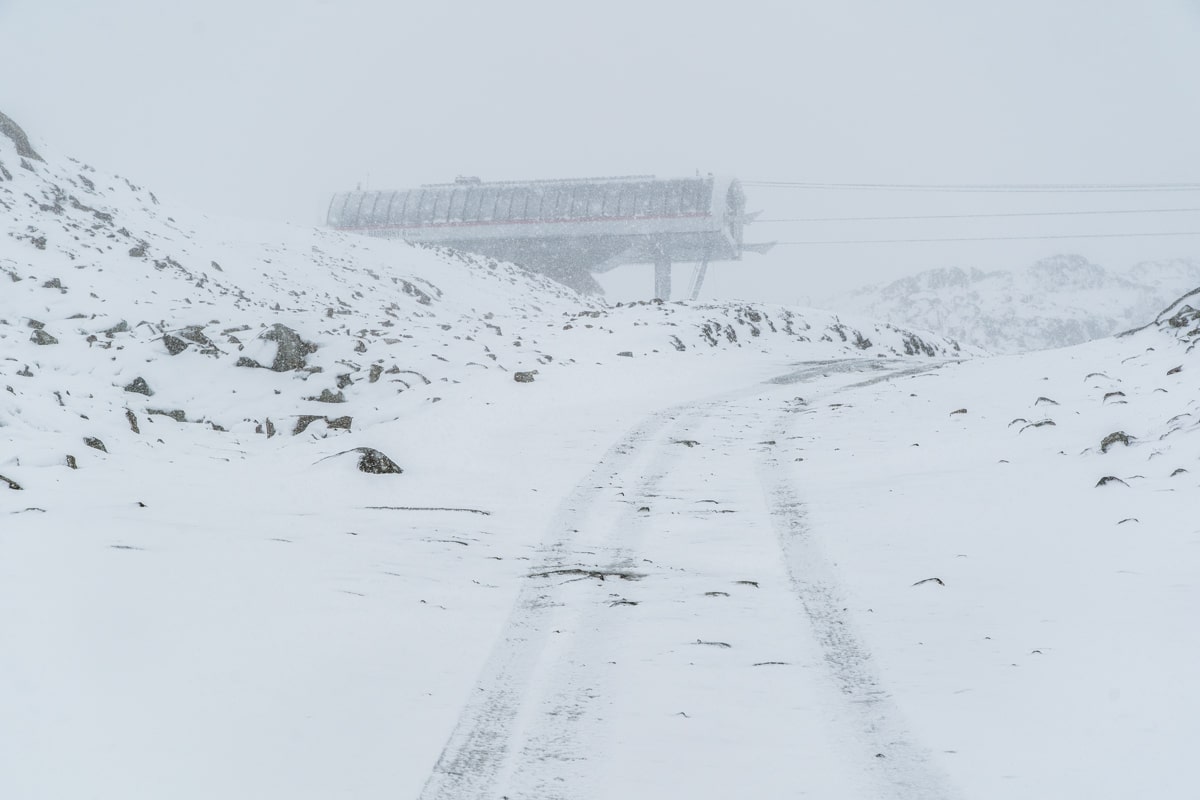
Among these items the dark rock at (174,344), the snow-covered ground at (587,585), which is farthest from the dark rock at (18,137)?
the dark rock at (174,344)

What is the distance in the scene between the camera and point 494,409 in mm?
12242

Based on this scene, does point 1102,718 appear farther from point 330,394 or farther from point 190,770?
point 330,394

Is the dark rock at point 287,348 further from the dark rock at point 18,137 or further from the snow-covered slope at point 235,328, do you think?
the dark rock at point 18,137

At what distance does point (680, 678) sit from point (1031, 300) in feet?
375

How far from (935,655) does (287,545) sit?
14.0 feet

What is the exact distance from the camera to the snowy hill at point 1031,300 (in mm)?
97188

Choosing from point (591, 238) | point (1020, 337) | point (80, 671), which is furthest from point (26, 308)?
point (1020, 337)

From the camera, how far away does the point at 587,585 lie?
5.36 m

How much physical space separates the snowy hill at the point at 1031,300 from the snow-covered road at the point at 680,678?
92.7m

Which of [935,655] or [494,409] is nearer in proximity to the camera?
[935,655]

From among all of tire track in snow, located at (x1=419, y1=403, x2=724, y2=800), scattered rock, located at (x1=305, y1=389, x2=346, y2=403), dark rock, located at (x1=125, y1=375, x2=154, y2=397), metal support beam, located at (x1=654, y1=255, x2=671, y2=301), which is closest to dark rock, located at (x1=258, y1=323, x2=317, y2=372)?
scattered rock, located at (x1=305, y1=389, x2=346, y2=403)

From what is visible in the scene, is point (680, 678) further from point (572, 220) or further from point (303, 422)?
point (572, 220)

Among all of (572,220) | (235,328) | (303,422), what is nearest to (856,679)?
(303,422)

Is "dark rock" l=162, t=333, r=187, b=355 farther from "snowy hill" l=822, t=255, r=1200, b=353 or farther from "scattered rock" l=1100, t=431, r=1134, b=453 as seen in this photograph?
"snowy hill" l=822, t=255, r=1200, b=353
